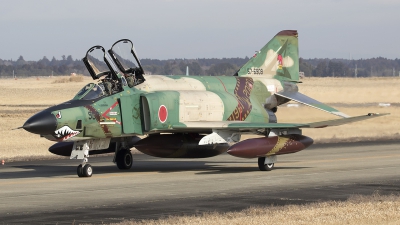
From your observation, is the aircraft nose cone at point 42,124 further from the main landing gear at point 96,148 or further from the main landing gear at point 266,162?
the main landing gear at point 266,162

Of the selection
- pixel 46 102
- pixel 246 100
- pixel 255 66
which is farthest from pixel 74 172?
pixel 46 102

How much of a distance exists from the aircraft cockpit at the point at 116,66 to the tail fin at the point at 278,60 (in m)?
5.05

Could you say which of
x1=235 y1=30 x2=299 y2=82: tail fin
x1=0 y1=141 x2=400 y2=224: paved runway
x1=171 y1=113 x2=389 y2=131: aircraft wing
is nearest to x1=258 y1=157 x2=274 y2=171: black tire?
x1=0 y1=141 x2=400 y2=224: paved runway

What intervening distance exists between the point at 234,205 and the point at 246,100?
8608 millimetres

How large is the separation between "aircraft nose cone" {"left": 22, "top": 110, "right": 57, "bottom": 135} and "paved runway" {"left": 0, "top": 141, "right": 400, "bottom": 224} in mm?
1274

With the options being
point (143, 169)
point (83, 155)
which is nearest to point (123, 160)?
point (143, 169)

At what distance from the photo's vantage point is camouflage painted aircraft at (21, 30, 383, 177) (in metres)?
18.2

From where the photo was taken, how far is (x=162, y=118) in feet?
63.5

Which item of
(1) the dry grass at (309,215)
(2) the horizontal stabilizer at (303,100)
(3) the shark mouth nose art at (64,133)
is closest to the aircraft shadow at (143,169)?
(3) the shark mouth nose art at (64,133)

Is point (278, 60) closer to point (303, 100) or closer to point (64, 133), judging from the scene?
point (303, 100)

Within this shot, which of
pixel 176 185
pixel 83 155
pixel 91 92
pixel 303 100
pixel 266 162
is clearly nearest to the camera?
pixel 176 185

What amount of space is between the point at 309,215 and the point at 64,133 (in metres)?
7.69

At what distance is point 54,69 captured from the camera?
18350 centimetres

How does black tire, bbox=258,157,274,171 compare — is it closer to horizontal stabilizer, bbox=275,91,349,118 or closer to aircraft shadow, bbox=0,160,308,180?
aircraft shadow, bbox=0,160,308,180
